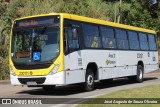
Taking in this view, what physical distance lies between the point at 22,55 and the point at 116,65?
5797 mm

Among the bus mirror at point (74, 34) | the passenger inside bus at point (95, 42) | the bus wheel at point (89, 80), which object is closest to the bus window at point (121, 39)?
the passenger inside bus at point (95, 42)

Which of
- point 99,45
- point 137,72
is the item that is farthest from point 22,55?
point 137,72

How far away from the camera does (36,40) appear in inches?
627

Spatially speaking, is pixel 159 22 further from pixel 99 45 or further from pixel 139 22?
pixel 99 45

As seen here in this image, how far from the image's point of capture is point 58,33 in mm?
15688

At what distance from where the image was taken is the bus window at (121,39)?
20.7 metres

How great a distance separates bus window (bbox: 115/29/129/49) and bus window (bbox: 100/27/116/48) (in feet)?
2.09

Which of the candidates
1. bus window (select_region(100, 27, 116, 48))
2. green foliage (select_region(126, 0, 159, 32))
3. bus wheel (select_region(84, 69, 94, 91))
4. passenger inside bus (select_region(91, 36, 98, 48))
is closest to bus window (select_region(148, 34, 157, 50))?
bus window (select_region(100, 27, 116, 48))

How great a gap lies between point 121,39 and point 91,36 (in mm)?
3447

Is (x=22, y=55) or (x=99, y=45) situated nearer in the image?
(x=22, y=55)

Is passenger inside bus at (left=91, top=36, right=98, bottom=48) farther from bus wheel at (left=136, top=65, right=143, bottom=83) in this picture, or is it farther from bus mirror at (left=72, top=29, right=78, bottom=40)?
bus wheel at (left=136, top=65, right=143, bottom=83)

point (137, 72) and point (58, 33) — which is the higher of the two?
point (58, 33)

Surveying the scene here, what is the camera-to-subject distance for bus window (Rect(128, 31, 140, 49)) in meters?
22.3

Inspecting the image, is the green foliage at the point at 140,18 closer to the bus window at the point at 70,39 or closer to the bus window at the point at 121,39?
the bus window at the point at 121,39
